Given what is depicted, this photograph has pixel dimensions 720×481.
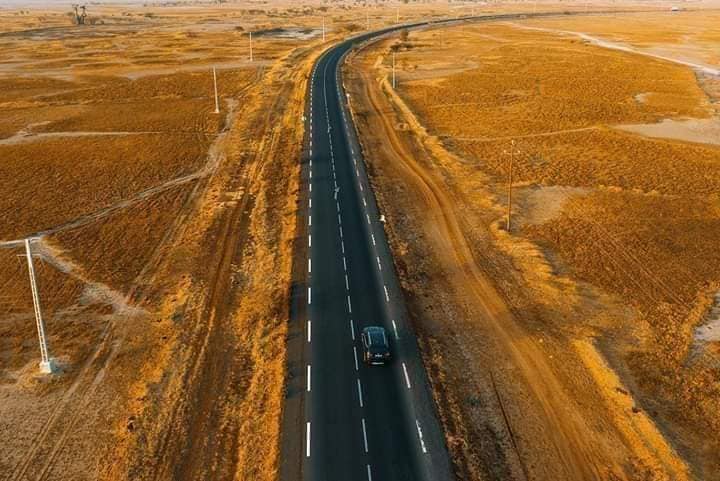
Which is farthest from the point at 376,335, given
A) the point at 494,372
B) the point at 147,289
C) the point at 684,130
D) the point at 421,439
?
the point at 684,130

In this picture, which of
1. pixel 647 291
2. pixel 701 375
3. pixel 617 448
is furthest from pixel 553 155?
pixel 617 448

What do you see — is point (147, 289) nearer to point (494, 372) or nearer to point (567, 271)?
point (494, 372)

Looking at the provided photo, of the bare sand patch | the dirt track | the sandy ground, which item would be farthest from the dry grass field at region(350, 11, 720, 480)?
the sandy ground

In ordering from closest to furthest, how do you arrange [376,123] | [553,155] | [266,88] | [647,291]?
[647,291] < [553,155] < [376,123] < [266,88]

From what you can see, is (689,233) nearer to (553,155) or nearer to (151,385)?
(553,155)

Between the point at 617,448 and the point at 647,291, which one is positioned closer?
the point at 617,448
